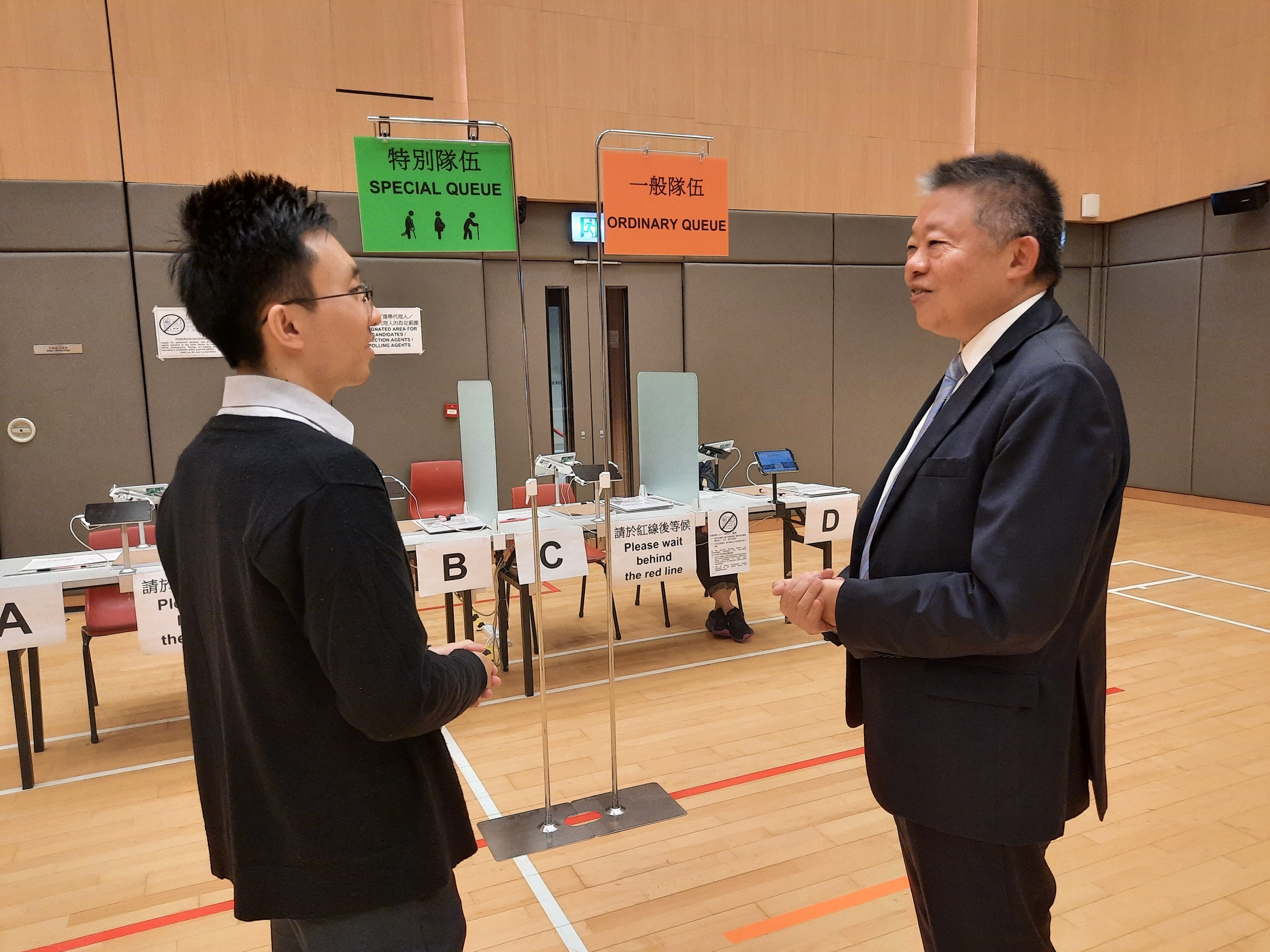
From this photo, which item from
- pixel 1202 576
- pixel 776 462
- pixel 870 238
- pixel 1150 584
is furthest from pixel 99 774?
pixel 870 238

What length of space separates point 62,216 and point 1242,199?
9310 millimetres

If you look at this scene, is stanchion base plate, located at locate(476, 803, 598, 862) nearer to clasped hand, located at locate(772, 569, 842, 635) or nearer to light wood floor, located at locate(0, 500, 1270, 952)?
light wood floor, located at locate(0, 500, 1270, 952)

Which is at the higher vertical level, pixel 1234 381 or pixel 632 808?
pixel 1234 381

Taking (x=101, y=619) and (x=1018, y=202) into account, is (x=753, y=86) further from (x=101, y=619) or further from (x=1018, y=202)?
(x=1018, y=202)

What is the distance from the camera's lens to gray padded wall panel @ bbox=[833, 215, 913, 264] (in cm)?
725

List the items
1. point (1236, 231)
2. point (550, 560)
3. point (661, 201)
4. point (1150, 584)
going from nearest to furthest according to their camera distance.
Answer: point (661, 201), point (550, 560), point (1150, 584), point (1236, 231)

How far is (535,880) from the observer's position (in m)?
2.38

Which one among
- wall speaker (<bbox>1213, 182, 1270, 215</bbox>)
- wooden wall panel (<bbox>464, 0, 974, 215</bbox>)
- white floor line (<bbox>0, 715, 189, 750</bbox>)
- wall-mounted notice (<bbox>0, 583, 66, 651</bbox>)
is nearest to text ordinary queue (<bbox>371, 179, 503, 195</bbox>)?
wall-mounted notice (<bbox>0, 583, 66, 651</bbox>)

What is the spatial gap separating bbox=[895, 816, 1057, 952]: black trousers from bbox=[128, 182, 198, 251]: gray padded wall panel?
5.76 meters

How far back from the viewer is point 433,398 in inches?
242

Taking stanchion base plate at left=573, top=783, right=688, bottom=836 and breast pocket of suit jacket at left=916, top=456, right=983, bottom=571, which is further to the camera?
stanchion base plate at left=573, top=783, right=688, bottom=836

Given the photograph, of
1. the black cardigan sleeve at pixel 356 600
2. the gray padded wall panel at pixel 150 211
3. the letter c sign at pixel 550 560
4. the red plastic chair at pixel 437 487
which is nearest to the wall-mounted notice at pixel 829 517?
the letter c sign at pixel 550 560

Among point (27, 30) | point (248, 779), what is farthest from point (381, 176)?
point (27, 30)

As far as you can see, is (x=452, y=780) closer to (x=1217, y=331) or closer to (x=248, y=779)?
(x=248, y=779)
